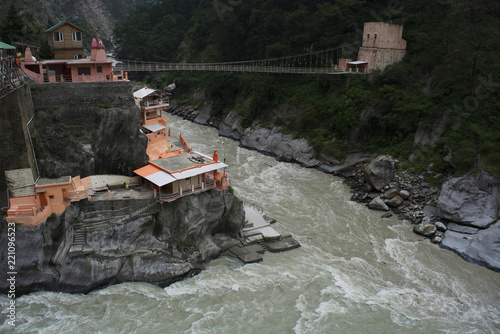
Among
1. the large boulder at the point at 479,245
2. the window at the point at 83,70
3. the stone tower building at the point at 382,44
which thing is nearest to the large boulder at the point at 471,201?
the large boulder at the point at 479,245

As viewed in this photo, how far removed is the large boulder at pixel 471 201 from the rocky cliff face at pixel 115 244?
949 centimetres

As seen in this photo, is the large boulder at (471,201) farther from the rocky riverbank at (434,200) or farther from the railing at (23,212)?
the railing at (23,212)

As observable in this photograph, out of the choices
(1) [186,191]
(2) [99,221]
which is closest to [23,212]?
(2) [99,221]

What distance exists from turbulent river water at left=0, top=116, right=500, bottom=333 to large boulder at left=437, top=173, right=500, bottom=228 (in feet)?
6.34

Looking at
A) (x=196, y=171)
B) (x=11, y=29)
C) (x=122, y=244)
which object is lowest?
(x=122, y=244)

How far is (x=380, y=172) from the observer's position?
19.5 metres

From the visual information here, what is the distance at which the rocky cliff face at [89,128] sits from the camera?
13445mm

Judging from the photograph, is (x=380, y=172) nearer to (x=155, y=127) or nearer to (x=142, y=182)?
(x=155, y=127)

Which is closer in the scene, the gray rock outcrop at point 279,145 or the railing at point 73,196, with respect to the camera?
the railing at point 73,196

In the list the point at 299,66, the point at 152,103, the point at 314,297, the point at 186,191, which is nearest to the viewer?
the point at 314,297

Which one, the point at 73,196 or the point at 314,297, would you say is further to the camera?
the point at 73,196

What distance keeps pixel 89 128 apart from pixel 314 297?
9.27 m

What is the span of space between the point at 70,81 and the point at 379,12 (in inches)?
859

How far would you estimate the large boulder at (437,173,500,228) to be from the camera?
16062mm
